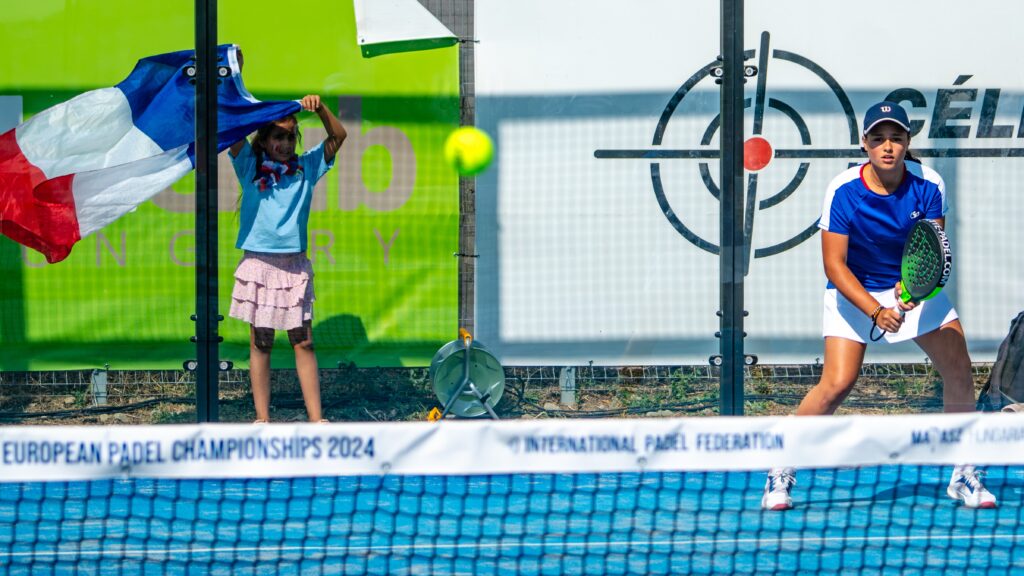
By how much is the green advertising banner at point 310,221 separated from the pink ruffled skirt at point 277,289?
274 millimetres

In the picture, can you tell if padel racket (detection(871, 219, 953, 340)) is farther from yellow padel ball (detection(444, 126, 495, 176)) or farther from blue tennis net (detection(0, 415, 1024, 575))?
yellow padel ball (detection(444, 126, 495, 176))

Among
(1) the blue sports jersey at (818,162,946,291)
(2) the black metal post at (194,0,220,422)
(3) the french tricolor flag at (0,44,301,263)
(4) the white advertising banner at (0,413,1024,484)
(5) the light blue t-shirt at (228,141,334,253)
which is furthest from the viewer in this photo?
(3) the french tricolor flag at (0,44,301,263)

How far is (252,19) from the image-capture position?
6086 mm

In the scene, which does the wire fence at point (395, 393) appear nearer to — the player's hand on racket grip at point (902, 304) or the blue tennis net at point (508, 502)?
the blue tennis net at point (508, 502)

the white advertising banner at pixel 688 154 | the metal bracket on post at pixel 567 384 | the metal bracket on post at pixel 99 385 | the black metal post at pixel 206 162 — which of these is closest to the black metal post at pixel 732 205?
the white advertising banner at pixel 688 154

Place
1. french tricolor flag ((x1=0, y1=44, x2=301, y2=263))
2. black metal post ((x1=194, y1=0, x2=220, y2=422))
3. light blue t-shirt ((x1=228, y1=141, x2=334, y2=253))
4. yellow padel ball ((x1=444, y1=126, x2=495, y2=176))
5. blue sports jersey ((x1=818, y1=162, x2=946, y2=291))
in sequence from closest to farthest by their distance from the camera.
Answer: blue sports jersey ((x1=818, y1=162, x2=946, y2=291))
black metal post ((x1=194, y1=0, x2=220, y2=422))
light blue t-shirt ((x1=228, y1=141, x2=334, y2=253))
french tricolor flag ((x1=0, y1=44, x2=301, y2=263))
yellow padel ball ((x1=444, y1=126, x2=495, y2=176))

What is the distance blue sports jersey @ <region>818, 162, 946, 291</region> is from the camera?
181 inches

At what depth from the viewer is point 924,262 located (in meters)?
4.40

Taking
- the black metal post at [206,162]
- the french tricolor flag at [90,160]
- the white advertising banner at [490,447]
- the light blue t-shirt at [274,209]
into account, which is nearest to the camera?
the white advertising banner at [490,447]

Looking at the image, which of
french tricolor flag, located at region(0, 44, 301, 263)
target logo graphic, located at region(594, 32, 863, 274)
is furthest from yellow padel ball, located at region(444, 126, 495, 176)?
french tricolor flag, located at region(0, 44, 301, 263)

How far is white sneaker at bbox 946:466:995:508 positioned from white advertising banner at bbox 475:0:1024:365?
5.79ft

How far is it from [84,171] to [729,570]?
380 centimetres

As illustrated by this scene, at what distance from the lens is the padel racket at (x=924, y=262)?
14.1ft

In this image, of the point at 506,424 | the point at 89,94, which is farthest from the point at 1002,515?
the point at 89,94
